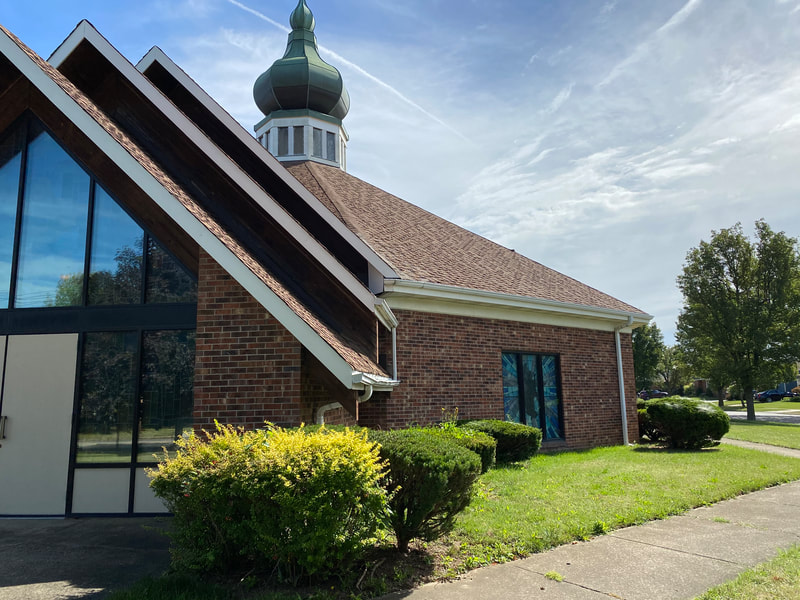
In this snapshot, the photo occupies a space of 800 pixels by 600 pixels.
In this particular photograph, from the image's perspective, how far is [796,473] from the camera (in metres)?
9.59

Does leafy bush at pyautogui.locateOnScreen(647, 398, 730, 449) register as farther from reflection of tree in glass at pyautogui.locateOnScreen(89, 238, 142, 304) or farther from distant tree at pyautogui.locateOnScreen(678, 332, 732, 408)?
distant tree at pyautogui.locateOnScreen(678, 332, 732, 408)

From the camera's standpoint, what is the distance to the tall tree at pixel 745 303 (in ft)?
97.2

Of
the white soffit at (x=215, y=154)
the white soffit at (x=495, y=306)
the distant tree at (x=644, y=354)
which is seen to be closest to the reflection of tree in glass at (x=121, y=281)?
the white soffit at (x=215, y=154)

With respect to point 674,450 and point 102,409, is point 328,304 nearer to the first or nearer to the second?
point 102,409

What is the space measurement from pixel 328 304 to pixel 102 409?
322 centimetres

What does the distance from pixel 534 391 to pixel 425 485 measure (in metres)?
8.63

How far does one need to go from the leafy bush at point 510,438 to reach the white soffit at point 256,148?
3.15 metres

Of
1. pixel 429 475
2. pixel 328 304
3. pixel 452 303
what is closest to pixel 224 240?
pixel 328 304

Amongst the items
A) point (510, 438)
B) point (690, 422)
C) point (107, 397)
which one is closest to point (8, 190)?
point (107, 397)

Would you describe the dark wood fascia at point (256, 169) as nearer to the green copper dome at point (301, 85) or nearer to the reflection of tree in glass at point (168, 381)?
the reflection of tree in glass at point (168, 381)

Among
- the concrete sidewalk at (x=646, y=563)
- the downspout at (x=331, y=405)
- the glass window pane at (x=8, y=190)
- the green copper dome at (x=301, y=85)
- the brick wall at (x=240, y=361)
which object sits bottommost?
the concrete sidewalk at (x=646, y=563)

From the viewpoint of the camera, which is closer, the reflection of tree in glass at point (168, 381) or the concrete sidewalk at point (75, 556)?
the concrete sidewalk at point (75, 556)

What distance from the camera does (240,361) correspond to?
6461 millimetres

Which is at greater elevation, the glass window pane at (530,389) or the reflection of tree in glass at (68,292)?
the reflection of tree in glass at (68,292)
